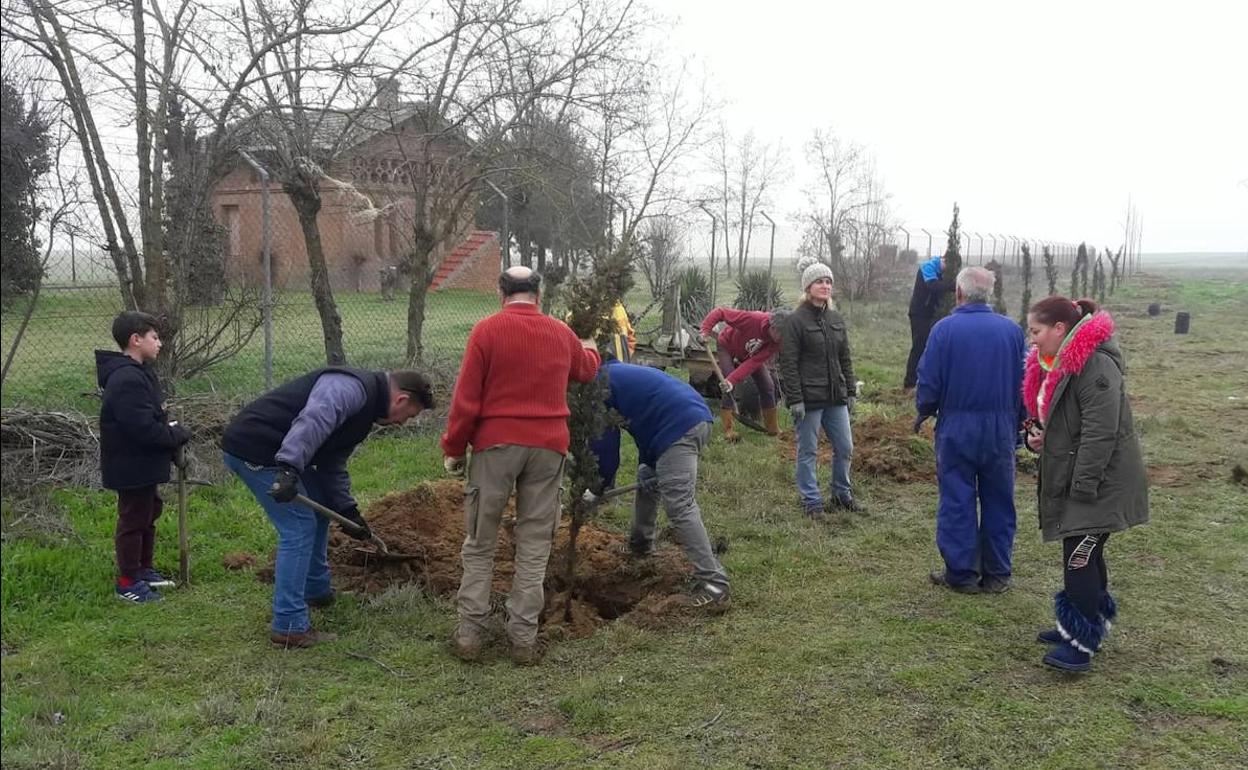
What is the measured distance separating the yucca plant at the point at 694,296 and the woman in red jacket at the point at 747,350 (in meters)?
5.48

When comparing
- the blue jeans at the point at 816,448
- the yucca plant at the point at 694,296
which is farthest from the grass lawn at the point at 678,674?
the yucca plant at the point at 694,296

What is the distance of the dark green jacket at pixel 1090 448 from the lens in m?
4.03

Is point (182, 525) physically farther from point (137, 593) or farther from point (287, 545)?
point (287, 545)

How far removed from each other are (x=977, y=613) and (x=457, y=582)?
2792 mm

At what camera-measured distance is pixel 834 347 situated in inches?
258

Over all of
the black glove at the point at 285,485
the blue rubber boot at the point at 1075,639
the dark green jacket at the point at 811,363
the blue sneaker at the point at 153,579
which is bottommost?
the blue sneaker at the point at 153,579

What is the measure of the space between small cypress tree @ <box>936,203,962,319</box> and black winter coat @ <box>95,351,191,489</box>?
Answer: 9.32m

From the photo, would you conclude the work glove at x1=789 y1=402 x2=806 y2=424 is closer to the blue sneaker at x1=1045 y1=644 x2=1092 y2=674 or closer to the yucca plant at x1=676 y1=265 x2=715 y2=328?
the blue sneaker at x1=1045 y1=644 x2=1092 y2=674

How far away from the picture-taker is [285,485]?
13.3 feet

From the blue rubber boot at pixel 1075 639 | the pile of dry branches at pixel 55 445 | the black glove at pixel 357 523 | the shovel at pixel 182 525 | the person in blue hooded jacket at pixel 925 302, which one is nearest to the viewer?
the blue rubber boot at pixel 1075 639

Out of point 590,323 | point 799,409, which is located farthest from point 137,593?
point 799,409

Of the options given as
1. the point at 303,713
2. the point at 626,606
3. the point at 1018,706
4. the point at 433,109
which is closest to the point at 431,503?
the point at 626,606

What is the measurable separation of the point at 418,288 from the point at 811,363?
214 inches

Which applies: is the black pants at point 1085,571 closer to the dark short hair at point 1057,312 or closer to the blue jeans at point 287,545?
the dark short hair at point 1057,312
